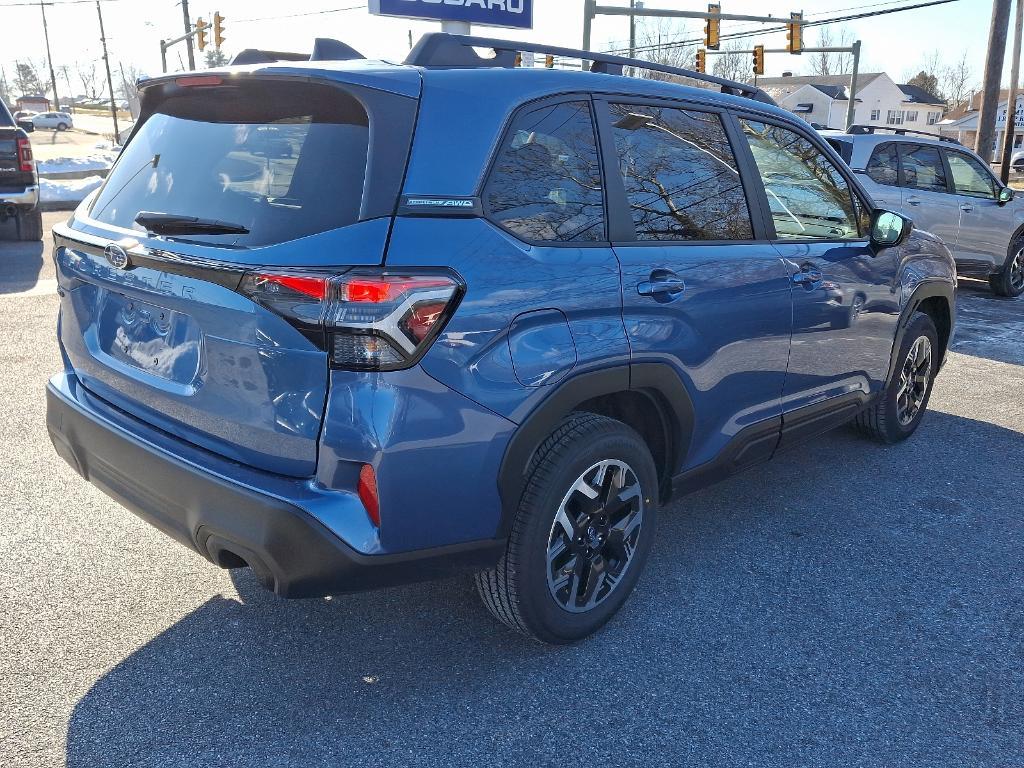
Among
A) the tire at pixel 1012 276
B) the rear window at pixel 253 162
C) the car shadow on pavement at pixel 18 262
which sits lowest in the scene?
the tire at pixel 1012 276

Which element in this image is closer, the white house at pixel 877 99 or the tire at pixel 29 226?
the tire at pixel 29 226

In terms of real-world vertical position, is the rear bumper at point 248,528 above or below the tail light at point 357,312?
below

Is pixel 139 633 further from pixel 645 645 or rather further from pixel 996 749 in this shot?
pixel 996 749

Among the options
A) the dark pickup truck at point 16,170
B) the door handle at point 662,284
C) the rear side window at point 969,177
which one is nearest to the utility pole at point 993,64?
the rear side window at point 969,177

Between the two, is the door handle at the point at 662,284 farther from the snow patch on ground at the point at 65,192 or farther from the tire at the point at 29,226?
the snow patch on ground at the point at 65,192

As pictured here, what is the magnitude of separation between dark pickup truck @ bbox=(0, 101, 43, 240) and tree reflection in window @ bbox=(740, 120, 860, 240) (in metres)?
10.2

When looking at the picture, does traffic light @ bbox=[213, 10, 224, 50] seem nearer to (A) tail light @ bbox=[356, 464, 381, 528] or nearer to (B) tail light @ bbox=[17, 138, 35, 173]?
(B) tail light @ bbox=[17, 138, 35, 173]

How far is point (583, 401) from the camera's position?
274cm

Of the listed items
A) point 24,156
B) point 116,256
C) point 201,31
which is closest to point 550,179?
point 116,256

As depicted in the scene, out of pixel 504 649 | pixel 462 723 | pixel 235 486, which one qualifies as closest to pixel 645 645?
pixel 504 649

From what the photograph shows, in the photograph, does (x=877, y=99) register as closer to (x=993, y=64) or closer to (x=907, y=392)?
(x=993, y=64)

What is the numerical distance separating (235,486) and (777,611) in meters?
2.01

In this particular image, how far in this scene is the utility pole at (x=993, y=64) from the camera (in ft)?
52.1

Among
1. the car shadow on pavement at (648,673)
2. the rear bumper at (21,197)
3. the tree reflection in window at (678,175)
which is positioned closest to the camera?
the car shadow on pavement at (648,673)
